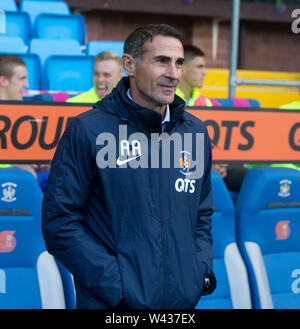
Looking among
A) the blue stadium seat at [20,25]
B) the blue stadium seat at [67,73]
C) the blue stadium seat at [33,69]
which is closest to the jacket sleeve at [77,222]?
the blue stadium seat at [33,69]

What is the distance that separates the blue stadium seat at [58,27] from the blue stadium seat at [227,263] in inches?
208

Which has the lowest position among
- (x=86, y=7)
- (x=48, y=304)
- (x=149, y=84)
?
(x=48, y=304)

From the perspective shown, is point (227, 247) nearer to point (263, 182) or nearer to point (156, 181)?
point (263, 182)

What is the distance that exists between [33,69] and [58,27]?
1.90 m

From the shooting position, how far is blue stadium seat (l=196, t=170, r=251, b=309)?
9.58ft

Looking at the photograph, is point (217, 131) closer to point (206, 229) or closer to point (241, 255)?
point (241, 255)

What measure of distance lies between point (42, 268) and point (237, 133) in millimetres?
1281

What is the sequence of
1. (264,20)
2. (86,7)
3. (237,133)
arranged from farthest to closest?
1. (264,20)
2. (86,7)
3. (237,133)

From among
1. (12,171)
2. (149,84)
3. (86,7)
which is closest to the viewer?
(149,84)

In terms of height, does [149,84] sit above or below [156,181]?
above

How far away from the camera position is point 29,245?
2.61m

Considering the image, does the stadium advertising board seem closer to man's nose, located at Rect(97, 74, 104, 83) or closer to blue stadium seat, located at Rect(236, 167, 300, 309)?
blue stadium seat, located at Rect(236, 167, 300, 309)

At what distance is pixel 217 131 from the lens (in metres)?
3.09

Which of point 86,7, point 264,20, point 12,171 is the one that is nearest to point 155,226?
point 12,171
